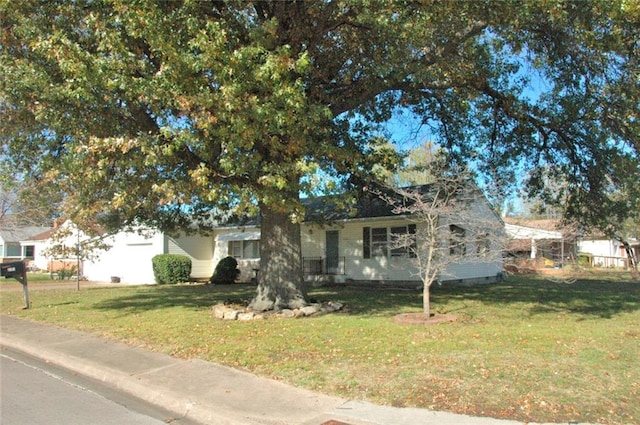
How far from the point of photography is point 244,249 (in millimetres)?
25969

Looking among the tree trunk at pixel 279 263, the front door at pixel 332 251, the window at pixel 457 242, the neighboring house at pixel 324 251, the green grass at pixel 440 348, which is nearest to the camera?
the green grass at pixel 440 348

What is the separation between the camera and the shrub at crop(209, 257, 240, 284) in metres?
24.3

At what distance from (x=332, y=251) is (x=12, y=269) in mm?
12488

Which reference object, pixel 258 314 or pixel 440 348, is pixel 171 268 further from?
pixel 440 348

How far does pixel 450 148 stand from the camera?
50.1 feet

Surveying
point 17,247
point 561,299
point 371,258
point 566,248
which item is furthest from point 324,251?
point 17,247

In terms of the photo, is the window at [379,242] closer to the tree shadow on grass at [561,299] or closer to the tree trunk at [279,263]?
the tree shadow on grass at [561,299]

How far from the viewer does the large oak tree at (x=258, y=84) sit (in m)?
8.30

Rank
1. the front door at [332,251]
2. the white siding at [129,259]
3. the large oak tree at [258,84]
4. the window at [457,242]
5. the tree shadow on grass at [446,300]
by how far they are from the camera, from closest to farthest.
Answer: the large oak tree at [258,84] → the window at [457,242] → the tree shadow on grass at [446,300] → the front door at [332,251] → the white siding at [129,259]

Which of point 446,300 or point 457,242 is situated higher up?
point 457,242

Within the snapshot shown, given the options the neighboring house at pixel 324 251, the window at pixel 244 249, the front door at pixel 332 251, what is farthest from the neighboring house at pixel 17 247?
Answer: the front door at pixel 332 251

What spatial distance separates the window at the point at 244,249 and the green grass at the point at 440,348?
1067cm

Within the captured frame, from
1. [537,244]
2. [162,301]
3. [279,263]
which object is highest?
[537,244]

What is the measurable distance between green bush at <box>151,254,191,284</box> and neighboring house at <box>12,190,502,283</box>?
1.11 m
